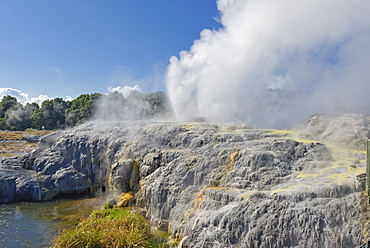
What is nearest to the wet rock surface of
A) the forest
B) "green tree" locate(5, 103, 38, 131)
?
the forest

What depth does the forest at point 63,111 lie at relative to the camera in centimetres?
4284

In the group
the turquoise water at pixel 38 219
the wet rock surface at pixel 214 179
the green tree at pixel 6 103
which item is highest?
the green tree at pixel 6 103

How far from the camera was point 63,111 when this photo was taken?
52.8 m

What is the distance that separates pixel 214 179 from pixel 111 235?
193 inches

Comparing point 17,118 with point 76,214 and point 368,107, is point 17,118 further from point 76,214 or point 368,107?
point 368,107

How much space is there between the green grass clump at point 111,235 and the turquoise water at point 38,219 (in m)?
2.46

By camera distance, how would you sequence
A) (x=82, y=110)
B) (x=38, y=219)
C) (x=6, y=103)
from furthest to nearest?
1. (x=6, y=103)
2. (x=82, y=110)
3. (x=38, y=219)

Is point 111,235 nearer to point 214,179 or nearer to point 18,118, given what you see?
point 214,179

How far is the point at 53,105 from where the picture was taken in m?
53.1

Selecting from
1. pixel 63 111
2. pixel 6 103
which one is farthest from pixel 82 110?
pixel 6 103

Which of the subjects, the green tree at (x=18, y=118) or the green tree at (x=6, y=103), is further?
the green tree at (x=6, y=103)

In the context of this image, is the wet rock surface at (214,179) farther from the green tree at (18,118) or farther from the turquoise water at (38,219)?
the green tree at (18,118)

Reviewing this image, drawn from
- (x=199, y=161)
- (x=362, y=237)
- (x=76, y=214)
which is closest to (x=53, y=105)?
(x=76, y=214)

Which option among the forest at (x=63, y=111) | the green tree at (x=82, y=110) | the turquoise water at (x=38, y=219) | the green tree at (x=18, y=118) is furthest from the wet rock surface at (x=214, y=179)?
the green tree at (x=18, y=118)
